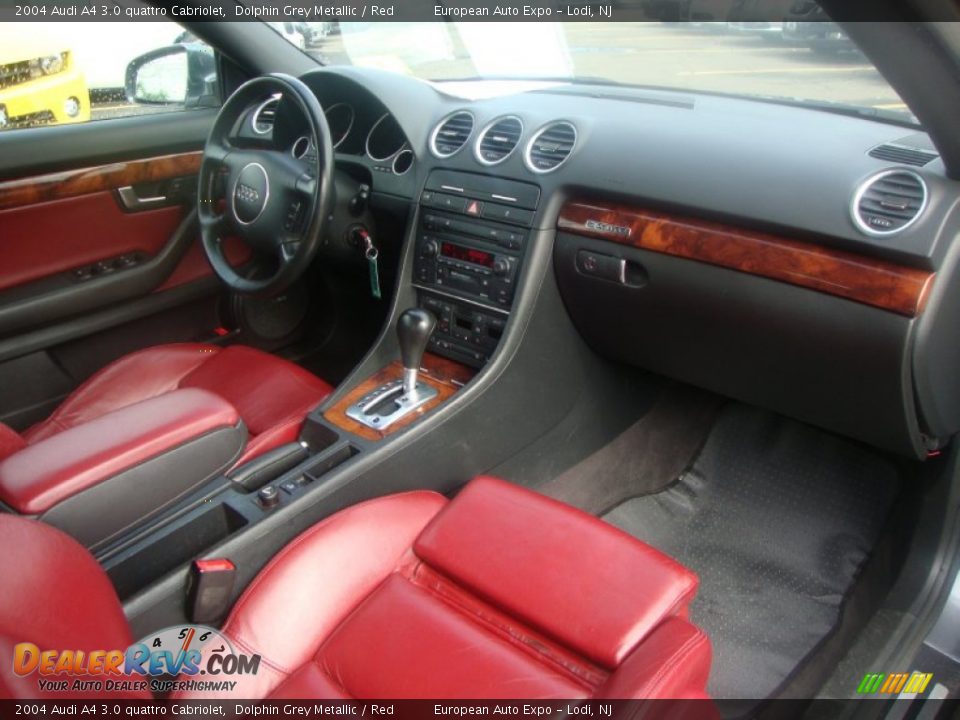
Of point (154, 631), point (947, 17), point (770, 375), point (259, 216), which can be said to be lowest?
point (154, 631)

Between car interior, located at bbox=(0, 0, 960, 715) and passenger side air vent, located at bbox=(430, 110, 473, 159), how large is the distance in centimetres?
1

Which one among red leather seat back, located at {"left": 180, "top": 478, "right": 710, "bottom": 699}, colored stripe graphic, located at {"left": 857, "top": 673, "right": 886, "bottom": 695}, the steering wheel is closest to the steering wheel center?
the steering wheel

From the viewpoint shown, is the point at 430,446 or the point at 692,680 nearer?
the point at 692,680

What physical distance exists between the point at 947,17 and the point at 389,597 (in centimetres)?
112

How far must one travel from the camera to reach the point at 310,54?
249 centimetres

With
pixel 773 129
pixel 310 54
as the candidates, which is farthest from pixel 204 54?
pixel 773 129

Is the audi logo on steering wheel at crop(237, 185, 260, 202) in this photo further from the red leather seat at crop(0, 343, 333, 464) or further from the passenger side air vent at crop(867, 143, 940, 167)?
the passenger side air vent at crop(867, 143, 940, 167)

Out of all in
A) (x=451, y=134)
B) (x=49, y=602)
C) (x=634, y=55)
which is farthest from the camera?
(x=634, y=55)

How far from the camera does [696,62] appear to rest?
208 cm

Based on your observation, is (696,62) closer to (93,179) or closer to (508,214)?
(508,214)

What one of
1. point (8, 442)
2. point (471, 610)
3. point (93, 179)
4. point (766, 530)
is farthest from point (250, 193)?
point (766, 530)

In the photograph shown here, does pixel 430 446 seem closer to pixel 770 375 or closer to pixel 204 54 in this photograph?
pixel 770 375

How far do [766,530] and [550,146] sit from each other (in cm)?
116

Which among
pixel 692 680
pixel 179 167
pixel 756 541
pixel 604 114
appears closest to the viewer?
pixel 692 680
